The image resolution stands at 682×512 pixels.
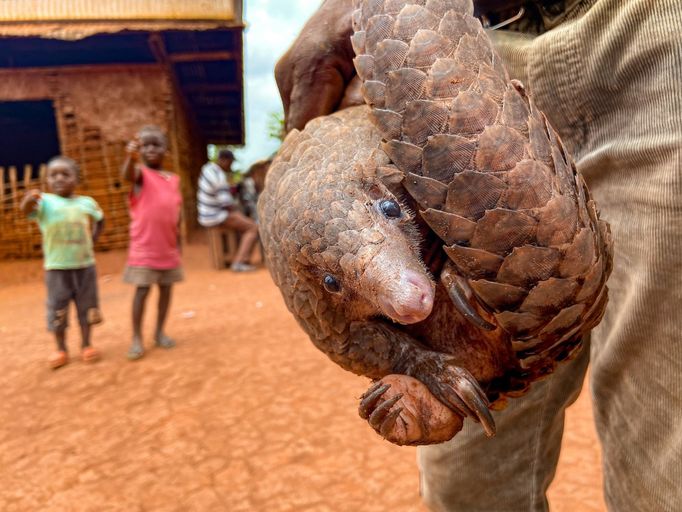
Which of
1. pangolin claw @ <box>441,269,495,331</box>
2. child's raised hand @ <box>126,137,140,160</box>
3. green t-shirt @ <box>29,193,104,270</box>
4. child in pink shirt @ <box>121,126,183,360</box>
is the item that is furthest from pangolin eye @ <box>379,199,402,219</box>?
Answer: green t-shirt @ <box>29,193,104,270</box>

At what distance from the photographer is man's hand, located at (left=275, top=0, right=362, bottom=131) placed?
864 mm

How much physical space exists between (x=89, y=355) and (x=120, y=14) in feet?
17.1

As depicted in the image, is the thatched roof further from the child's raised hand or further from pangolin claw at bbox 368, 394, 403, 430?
pangolin claw at bbox 368, 394, 403, 430

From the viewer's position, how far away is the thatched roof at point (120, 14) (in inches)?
277

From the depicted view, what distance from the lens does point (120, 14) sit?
7.14m

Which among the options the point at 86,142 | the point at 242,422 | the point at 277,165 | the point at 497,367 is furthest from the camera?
the point at 86,142

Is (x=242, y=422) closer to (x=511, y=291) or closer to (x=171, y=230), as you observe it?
(x=171, y=230)

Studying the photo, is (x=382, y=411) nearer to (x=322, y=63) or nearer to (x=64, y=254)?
(x=322, y=63)

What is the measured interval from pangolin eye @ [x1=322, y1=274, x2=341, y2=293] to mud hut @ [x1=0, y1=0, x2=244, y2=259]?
722cm

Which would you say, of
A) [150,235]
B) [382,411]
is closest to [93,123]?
[150,235]

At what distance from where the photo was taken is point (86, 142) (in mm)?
7840

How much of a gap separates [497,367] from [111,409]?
3.06 meters

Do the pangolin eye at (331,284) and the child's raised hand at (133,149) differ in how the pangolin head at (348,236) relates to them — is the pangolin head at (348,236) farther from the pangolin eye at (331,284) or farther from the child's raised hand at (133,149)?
the child's raised hand at (133,149)

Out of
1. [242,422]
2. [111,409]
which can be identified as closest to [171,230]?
[111,409]
